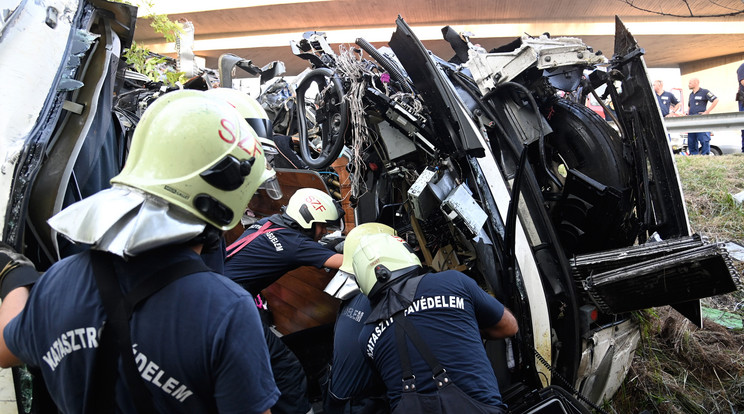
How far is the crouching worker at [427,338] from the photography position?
1.79m

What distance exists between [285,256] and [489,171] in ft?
5.28

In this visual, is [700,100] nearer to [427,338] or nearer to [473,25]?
[473,25]

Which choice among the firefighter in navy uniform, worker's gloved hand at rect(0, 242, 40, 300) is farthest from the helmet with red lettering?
worker's gloved hand at rect(0, 242, 40, 300)

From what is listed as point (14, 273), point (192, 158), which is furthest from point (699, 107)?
point (14, 273)

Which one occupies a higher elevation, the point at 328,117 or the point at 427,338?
the point at 328,117

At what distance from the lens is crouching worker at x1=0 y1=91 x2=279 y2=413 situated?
1041 mm

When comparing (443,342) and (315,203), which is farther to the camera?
(315,203)

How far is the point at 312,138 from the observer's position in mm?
4898

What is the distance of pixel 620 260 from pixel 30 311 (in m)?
2.70

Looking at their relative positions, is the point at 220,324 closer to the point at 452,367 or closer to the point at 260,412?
the point at 260,412

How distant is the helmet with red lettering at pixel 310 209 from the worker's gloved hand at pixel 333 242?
0.66 feet

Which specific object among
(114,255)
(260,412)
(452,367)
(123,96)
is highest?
(123,96)

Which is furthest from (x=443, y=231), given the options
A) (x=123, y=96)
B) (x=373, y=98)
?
(x=123, y=96)

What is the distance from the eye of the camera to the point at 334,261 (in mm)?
3074
